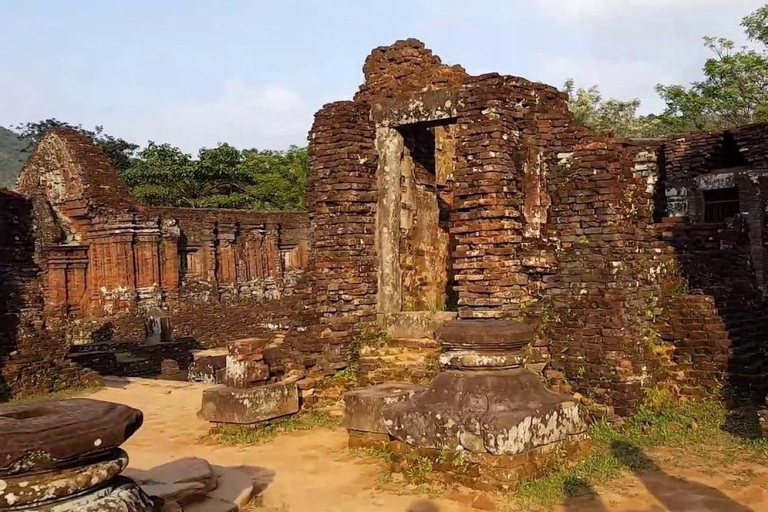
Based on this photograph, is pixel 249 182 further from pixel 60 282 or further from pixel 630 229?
pixel 630 229

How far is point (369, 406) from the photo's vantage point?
24.0ft

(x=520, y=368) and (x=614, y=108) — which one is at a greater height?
(x=614, y=108)

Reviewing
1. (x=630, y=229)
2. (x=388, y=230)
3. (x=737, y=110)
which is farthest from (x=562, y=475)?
(x=737, y=110)

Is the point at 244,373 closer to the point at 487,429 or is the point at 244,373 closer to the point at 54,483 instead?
the point at 487,429

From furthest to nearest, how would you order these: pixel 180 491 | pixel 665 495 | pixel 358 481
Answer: pixel 358 481 < pixel 180 491 < pixel 665 495

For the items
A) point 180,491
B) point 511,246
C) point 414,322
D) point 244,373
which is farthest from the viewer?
point 414,322

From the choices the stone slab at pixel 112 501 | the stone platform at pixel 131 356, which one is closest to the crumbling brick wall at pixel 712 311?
the stone slab at pixel 112 501

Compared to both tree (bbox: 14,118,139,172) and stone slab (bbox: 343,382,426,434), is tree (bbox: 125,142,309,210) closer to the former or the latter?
tree (bbox: 14,118,139,172)

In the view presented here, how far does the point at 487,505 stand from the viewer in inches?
216

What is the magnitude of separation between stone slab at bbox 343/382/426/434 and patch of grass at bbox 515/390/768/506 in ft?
5.84

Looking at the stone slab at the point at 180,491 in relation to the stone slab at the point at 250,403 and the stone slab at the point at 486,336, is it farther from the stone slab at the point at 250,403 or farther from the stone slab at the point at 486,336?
the stone slab at the point at 486,336

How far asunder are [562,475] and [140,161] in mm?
29970

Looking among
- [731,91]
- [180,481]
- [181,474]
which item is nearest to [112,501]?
[180,481]

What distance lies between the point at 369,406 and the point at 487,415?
5.67 feet
